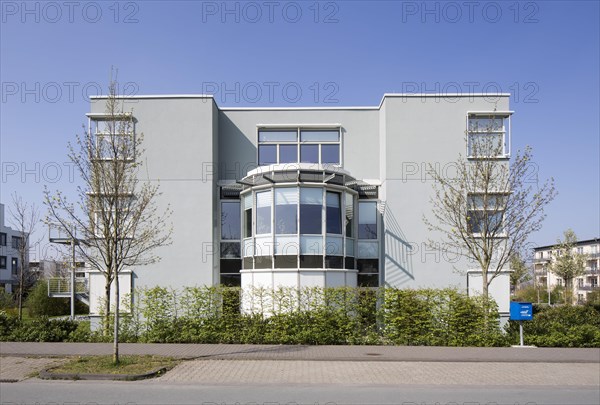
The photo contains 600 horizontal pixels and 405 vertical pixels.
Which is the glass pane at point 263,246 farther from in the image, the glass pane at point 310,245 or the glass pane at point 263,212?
the glass pane at point 310,245

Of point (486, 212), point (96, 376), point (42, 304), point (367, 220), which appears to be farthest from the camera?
point (42, 304)

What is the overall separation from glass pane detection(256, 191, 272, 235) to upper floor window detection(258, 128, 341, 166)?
331cm

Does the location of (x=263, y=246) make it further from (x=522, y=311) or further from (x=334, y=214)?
(x=522, y=311)

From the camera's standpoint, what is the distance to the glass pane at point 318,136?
2081 cm

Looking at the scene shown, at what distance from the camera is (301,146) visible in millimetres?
20797

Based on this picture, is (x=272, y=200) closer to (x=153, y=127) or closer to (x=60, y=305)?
(x=153, y=127)

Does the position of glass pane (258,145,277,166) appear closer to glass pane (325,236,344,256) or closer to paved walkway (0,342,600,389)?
glass pane (325,236,344,256)

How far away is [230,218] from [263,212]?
2710mm

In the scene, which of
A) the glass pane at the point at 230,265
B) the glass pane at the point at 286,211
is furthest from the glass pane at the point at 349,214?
the glass pane at the point at 230,265

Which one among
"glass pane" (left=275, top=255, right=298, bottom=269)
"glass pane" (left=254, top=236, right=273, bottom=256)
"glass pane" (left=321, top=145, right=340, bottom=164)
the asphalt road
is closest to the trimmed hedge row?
"glass pane" (left=275, top=255, right=298, bottom=269)

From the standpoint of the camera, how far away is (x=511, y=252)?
1498 centimetres

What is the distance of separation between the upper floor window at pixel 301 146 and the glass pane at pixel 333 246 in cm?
449

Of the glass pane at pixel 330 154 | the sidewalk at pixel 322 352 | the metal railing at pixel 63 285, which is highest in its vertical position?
the glass pane at pixel 330 154

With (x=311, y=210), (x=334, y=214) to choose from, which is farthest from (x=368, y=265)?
(x=311, y=210)
